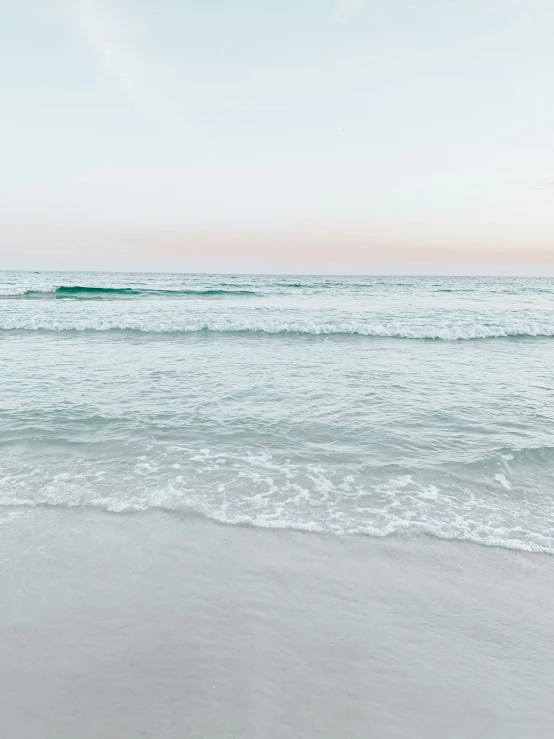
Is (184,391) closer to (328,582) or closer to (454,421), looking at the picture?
(454,421)

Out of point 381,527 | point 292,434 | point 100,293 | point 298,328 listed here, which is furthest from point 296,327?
point 100,293

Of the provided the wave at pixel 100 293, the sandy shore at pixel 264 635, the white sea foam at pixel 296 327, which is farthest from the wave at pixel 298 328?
the sandy shore at pixel 264 635

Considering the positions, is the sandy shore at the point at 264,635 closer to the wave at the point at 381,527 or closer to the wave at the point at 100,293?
the wave at the point at 381,527

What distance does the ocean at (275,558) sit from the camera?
333 cm

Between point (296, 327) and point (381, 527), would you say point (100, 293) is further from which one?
point (381, 527)

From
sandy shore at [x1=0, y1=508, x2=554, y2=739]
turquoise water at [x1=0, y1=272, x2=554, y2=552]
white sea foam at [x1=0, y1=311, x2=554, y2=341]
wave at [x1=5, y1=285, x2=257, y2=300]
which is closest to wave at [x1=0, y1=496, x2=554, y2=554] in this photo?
turquoise water at [x1=0, y1=272, x2=554, y2=552]

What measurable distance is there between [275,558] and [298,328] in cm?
1803

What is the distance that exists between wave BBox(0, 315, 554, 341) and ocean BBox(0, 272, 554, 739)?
1016 cm

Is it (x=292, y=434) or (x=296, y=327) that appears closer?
(x=292, y=434)

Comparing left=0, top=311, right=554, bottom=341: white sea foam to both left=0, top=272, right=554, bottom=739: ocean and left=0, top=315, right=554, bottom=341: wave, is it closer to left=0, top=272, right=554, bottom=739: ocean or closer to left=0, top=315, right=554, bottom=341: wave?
left=0, top=315, right=554, bottom=341: wave

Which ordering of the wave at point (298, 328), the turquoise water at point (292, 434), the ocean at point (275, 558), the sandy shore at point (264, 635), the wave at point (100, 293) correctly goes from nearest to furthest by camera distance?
1. the sandy shore at point (264, 635)
2. the ocean at point (275, 558)
3. the turquoise water at point (292, 434)
4. the wave at point (298, 328)
5. the wave at point (100, 293)

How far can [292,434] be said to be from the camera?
344 inches

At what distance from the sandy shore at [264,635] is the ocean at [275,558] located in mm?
16

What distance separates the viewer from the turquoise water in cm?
611
